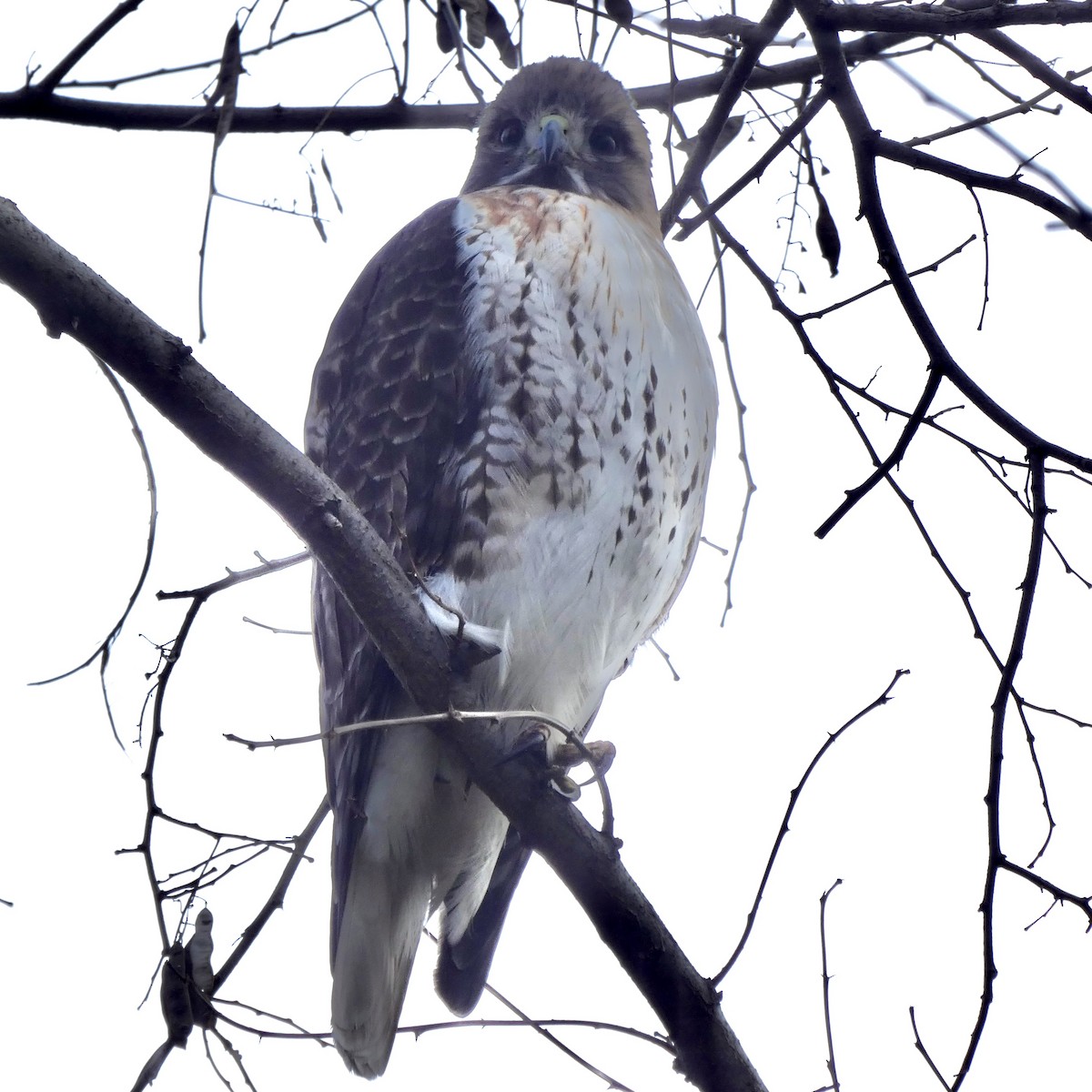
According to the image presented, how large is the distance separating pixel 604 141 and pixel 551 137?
0.28m

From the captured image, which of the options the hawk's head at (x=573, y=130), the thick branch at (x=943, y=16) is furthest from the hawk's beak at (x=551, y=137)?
the thick branch at (x=943, y=16)

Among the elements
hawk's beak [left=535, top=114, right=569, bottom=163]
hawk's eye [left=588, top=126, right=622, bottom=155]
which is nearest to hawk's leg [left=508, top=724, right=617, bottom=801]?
hawk's beak [left=535, top=114, right=569, bottom=163]

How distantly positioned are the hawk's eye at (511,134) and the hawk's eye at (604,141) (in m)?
0.23

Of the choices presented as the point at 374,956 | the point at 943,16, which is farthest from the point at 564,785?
the point at 943,16

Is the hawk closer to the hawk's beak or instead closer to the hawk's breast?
the hawk's breast

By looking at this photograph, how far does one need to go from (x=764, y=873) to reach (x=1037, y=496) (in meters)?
0.76

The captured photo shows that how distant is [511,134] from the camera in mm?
4266

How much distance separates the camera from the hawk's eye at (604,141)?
427 centimetres

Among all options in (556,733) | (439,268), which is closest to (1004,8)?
(439,268)

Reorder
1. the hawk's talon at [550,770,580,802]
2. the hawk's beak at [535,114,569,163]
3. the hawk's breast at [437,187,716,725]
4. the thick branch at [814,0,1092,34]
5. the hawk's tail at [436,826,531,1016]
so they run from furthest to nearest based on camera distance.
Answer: the hawk's beak at [535,114,569,163] → the hawk's tail at [436,826,531,1016] → the hawk's breast at [437,187,716,725] → the hawk's talon at [550,770,580,802] → the thick branch at [814,0,1092,34]

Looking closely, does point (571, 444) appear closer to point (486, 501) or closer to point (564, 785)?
point (486, 501)

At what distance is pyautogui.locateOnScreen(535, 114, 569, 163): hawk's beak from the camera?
405 centimetres

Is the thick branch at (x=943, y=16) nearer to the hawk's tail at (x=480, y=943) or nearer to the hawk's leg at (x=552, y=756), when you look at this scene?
the hawk's leg at (x=552, y=756)

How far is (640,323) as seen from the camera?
3.27 m
